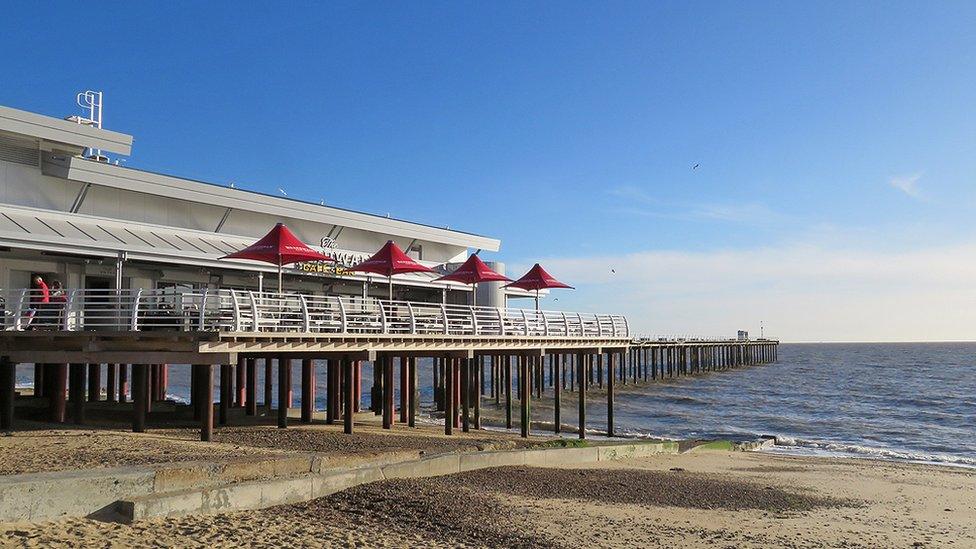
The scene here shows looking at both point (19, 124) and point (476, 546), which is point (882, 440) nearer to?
point (476, 546)

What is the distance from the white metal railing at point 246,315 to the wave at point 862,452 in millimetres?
7992

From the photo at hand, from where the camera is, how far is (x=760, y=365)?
300ft

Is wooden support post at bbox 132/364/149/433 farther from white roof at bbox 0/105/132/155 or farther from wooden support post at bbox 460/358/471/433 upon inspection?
wooden support post at bbox 460/358/471/433

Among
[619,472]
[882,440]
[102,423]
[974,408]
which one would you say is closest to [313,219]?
[102,423]

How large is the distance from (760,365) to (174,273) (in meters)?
79.1

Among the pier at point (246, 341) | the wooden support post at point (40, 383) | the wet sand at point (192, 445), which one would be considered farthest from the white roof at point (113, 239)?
the wooden support post at point (40, 383)

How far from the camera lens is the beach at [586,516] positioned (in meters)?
9.75

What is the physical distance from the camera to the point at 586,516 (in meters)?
12.8

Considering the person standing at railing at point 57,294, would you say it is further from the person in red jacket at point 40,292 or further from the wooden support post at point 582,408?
the wooden support post at point 582,408

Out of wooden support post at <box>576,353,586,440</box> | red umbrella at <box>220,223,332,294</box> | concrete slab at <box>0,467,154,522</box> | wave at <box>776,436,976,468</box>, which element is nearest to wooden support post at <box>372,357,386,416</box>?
wooden support post at <box>576,353,586,440</box>

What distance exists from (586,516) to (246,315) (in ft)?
29.2

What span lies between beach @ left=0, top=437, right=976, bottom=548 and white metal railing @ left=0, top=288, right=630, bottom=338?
8.88 feet

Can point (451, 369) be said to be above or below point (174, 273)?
below

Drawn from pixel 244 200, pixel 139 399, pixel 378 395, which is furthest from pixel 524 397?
pixel 139 399
